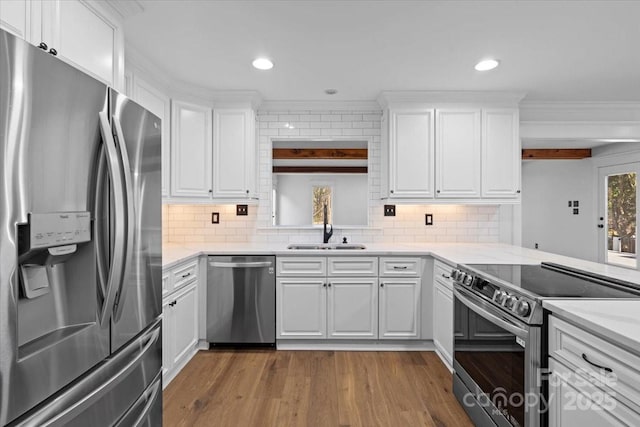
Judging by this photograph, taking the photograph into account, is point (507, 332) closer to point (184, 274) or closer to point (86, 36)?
point (184, 274)

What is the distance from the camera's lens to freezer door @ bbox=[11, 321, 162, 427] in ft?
2.85

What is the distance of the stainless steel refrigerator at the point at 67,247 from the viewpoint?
0.74 meters

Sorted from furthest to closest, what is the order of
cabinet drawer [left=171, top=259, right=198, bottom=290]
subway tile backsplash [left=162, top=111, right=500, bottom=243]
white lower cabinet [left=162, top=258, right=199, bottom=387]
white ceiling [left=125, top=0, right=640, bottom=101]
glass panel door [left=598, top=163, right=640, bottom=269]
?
glass panel door [left=598, top=163, right=640, bottom=269], subway tile backsplash [left=162, top=111, right=500, bottom=243], cabinet drawer [left=171, top=259, right=198, bottom=290], white lower cabinet [left=162, top=258, right=199, bottom=387], white ceiling [left=125, top=0, right=640, bottom=101]

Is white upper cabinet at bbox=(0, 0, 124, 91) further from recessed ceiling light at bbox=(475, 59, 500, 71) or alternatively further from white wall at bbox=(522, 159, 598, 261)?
white wall at bbox=(522, 159, 598, 261)

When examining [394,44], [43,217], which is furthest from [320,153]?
[43,217]

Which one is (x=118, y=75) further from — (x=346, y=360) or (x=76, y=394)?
(x=346, y=360)

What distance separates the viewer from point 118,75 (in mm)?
1871

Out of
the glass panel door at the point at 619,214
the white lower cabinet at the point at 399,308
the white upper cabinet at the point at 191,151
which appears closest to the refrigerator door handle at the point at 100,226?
the white upper cabinet at the point at 191,151

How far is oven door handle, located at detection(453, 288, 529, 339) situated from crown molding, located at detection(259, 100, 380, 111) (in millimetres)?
2144

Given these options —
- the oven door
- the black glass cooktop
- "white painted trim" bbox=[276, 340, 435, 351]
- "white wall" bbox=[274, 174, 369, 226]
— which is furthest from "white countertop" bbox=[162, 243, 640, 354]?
"white painted trim" bbox=[276, 340, 435, 351]

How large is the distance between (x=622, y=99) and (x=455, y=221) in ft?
6.56

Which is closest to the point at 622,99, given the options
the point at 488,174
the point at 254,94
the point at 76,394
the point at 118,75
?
the point at 488,174

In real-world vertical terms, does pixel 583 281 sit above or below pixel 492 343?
above

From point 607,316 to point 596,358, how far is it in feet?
0.53
